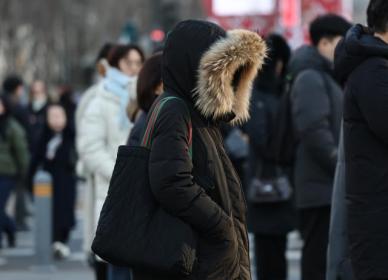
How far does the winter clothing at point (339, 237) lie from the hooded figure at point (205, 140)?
741 millimetres

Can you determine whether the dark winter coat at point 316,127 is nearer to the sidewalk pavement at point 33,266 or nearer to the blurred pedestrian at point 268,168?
the blurred pedestrian at point 268,168

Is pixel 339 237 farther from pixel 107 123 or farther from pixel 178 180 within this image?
pixel 107 123

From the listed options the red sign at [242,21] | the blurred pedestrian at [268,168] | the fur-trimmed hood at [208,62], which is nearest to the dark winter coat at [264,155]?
the blurred pedestrian at [268,168]

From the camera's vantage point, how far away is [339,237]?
6395 millimetres

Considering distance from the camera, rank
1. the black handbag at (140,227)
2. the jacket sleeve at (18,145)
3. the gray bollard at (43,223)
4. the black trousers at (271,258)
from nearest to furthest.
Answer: the black handbag at (140,227) → the black trousers at (271,258) → the gray bollard at (43,223) → the jacket sleeve at (18,145)

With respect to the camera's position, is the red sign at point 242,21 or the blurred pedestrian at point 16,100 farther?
the red sign at point 242,21

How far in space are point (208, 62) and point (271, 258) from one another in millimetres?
4613

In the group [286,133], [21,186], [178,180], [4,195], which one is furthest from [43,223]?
[178,180]

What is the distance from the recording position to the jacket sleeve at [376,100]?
5852 millimetres

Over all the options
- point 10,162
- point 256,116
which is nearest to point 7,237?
point 10,162

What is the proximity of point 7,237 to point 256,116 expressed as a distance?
22.6 feet

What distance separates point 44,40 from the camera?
44250 mm

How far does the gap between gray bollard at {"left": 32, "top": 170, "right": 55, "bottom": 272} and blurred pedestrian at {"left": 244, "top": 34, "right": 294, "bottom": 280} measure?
3.64 metres

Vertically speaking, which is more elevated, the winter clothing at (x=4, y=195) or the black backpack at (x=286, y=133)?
the black backpack at (x=286, y=133)
